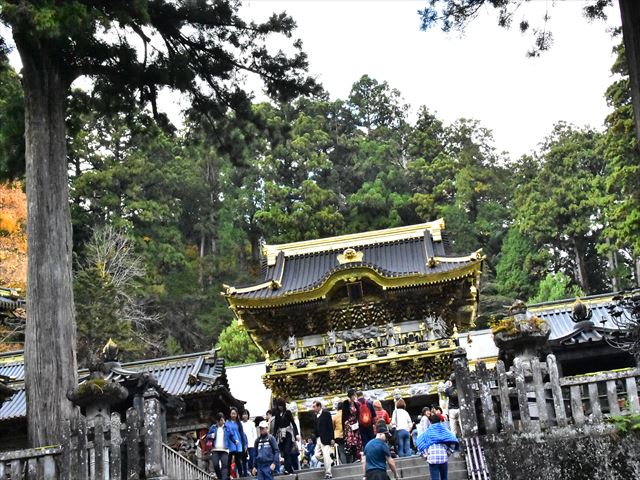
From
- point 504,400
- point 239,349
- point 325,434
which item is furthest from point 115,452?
point 239,349

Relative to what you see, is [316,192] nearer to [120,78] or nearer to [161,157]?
Answer: [161,157]

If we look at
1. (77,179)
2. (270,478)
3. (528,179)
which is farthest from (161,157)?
(270,478)

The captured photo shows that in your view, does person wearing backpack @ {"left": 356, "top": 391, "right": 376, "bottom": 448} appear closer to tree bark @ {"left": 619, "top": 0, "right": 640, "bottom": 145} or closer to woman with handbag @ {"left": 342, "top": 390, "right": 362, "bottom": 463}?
woman with handbag @ {"left": 342, "top": 390, "right": 362, "bottom": 463}

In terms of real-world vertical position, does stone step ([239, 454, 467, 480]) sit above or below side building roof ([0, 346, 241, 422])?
below

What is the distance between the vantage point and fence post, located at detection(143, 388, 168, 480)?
9547mm

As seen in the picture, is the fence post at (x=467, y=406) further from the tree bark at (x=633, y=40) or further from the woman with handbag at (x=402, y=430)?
the tree bark at (x=633, y=40)

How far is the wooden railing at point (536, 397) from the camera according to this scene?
32.5 ft

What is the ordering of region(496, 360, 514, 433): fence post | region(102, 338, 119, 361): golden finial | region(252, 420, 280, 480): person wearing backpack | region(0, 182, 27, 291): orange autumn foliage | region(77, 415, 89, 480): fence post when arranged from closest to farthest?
1. region(77, 415, 89, 480): fence post
2. region(496, 360, 514, 433): fence post
3. region(252, 420, 280, 480): person wearing backpack
4. region(102, 338, 119, 361): golden finial
5. region(0, 182, 27, 291): orange autumn foliage

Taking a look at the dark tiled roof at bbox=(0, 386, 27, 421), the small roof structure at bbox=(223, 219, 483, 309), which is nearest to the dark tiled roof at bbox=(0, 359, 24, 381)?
the dark tiled roof at bbox=(0, 386, 27, 421)

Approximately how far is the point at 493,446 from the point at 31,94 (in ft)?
27.0

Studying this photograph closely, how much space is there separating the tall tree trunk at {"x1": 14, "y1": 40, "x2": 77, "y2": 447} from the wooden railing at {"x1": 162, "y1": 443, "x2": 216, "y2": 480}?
4.35 ft

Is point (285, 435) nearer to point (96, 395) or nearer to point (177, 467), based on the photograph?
point (177, 467)

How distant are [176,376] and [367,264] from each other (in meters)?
6.00

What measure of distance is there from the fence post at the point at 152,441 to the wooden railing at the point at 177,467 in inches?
9.6
